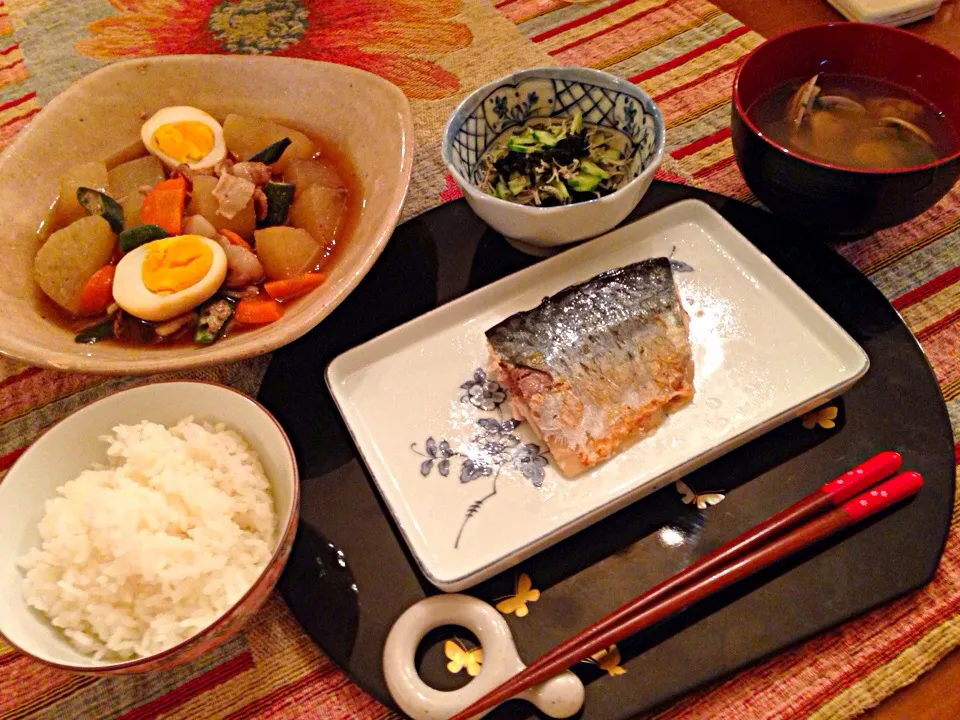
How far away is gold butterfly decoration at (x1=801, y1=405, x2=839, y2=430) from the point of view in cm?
143

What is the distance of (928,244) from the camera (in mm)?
1752

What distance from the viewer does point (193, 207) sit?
1787mm

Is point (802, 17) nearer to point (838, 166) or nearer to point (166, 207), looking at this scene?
point (838, 166)

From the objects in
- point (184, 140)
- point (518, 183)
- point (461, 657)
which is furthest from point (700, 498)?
point (184, 140)

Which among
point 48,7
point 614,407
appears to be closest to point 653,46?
point 614,407

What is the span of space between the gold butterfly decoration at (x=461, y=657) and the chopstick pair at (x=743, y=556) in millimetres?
85

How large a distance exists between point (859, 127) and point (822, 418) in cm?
81

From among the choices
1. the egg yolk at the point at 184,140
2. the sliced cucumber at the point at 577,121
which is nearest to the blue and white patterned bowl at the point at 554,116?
the sliced cucumber at the point at 577,121

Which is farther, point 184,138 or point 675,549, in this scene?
point 184,138

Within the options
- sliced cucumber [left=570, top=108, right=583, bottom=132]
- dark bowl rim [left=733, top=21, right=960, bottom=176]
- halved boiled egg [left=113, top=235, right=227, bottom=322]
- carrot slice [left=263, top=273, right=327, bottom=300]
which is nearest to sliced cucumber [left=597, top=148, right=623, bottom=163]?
sliced cucumber [left=570, top=108, right=583, bottom=132]

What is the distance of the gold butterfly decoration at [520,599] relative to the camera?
1.25 meters

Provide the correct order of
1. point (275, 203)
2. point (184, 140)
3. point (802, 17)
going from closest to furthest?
point (275, 203), point (184, 140), point (802, 17)

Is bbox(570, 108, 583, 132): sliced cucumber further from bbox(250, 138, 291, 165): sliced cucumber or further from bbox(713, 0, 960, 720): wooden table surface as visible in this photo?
bbox(713, 0, 960, 720): wooden table surface

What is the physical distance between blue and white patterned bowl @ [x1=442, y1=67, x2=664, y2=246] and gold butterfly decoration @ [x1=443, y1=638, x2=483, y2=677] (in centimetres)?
93
